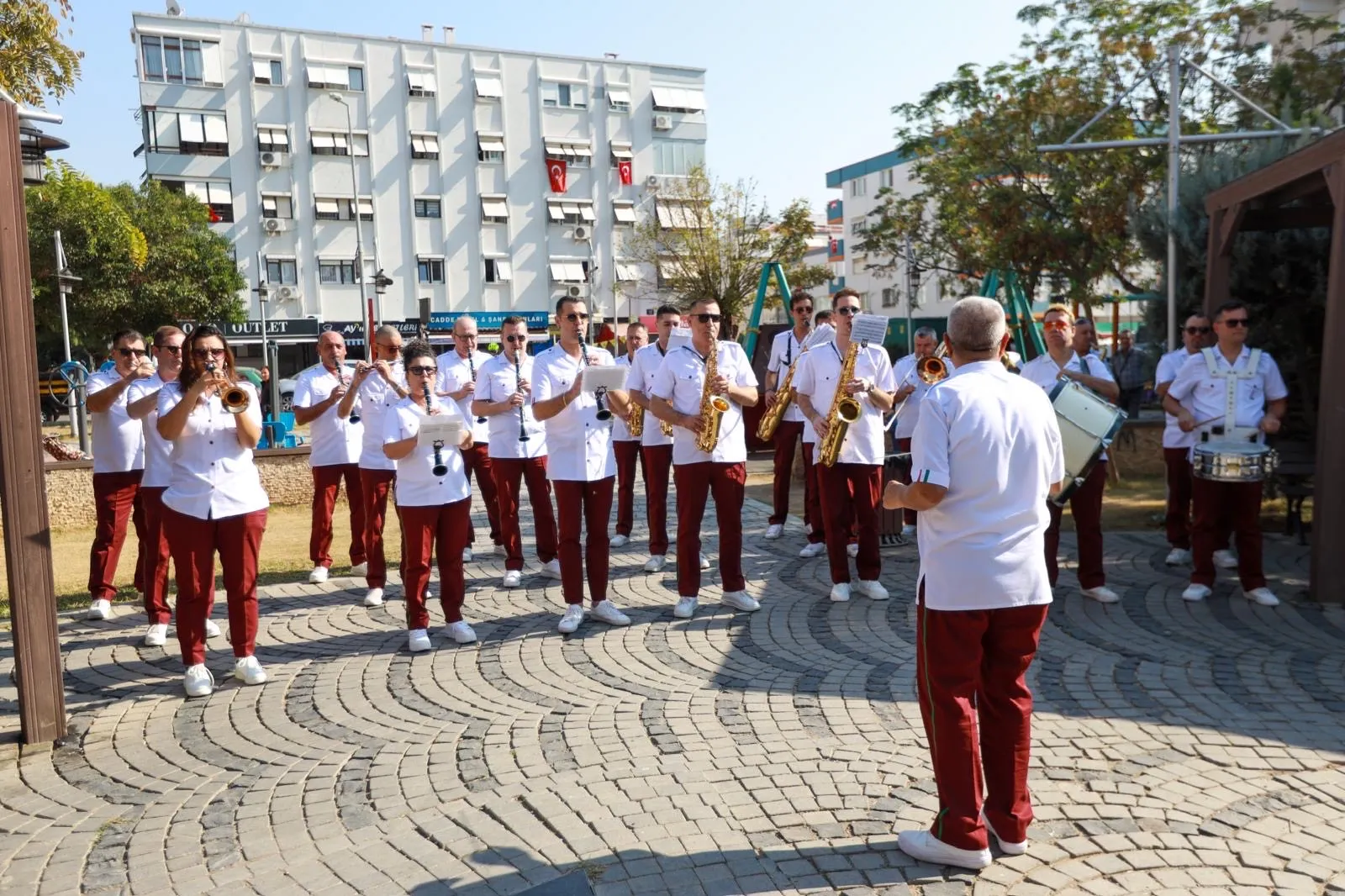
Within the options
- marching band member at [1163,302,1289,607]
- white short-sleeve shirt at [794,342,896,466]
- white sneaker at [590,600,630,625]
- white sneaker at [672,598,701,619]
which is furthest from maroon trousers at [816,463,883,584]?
marching band member at [1163,302,1289,607]

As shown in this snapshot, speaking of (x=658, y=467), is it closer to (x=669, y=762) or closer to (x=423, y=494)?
(x=423, y=494)

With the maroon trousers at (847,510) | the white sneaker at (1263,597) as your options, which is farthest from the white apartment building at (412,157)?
the white sneaker at (1263,597)

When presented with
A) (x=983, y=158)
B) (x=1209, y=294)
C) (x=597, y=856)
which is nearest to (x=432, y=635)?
(x=597, y=856)

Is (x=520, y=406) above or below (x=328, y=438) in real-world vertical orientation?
above

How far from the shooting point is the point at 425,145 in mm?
48750

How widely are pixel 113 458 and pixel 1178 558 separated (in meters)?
8.20

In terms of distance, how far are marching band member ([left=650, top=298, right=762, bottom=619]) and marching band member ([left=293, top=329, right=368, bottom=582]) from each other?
9.19ft

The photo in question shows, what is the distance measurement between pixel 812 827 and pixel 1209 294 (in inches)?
282

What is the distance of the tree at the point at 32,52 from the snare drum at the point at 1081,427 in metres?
13.4

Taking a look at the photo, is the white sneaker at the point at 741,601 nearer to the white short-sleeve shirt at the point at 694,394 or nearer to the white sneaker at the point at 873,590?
the white sneaker at the point at 873,590

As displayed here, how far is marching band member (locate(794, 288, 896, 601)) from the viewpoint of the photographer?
773cm

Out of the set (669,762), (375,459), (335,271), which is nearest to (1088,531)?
(669,762)

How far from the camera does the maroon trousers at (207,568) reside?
6.02 meters

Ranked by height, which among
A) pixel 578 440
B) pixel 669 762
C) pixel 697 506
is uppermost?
pixel 578 440
